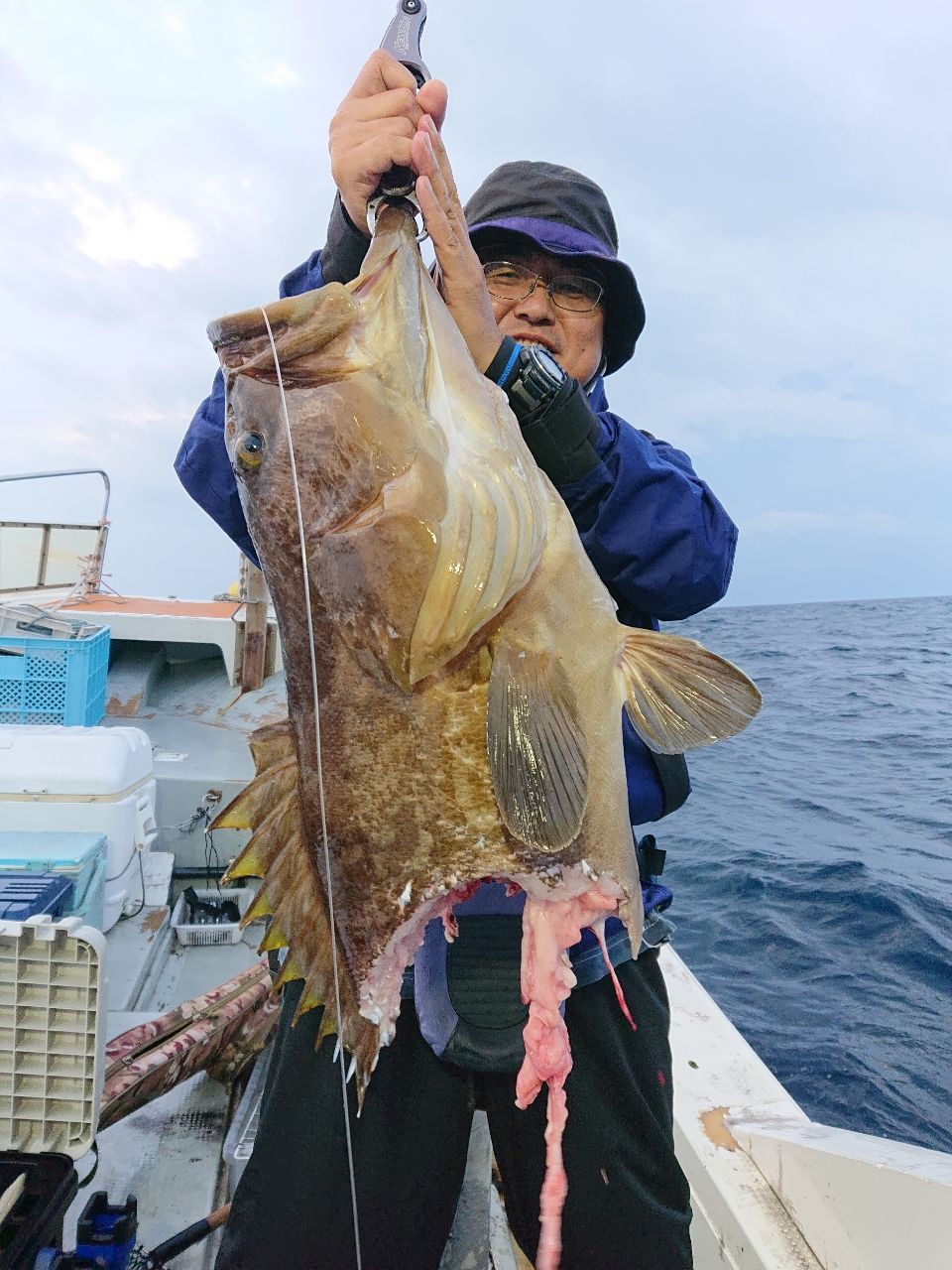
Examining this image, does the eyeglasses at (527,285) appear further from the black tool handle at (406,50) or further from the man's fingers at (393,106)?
the man's fingers at (393,106)

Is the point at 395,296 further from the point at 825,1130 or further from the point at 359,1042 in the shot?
the point at 825,1130

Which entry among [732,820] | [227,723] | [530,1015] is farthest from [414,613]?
[732,820]

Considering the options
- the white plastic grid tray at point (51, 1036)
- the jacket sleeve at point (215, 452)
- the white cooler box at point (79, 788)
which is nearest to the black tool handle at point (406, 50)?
the jacket sleeve at point (215, 452)

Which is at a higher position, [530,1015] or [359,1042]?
[530,1015]

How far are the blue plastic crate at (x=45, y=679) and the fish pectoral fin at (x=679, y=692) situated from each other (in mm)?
5264

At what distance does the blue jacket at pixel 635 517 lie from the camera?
2.06 m

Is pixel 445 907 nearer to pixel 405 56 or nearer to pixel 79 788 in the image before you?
pixel 405 56

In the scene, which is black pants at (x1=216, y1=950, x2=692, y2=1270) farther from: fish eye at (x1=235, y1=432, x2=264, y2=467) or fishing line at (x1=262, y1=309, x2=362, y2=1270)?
fish eye at (x1=235, y1=432, x2=264, y2=467)

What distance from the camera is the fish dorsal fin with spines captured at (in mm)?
2023

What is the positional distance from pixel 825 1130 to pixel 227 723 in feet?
21.1

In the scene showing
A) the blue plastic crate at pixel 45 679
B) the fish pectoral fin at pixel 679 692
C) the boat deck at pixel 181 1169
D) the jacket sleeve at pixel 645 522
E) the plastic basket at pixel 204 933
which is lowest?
the boat deck at pixel 181 1169

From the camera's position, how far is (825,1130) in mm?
2885

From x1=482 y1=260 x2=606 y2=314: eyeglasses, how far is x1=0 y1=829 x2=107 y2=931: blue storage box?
3.29 m

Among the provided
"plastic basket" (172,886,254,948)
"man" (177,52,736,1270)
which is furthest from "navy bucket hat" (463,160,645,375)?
"plastic basket" (172,886,254,948)
